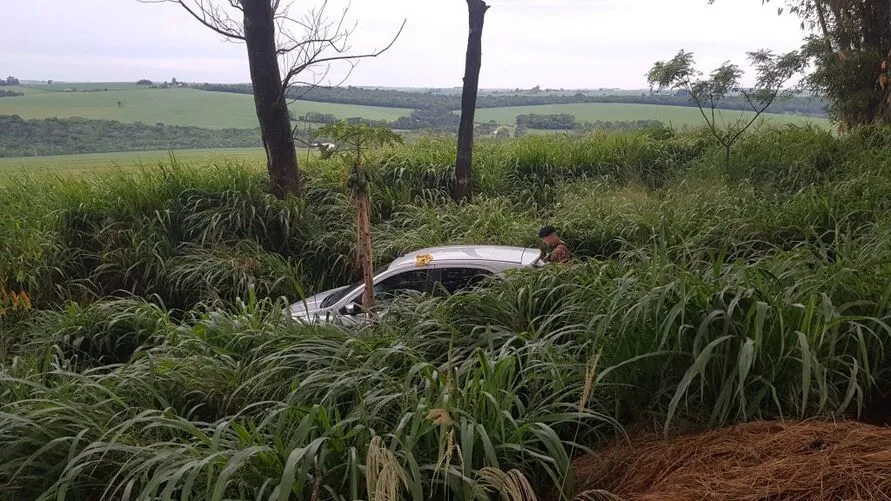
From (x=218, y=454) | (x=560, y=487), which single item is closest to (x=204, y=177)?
(x=218, y=454)

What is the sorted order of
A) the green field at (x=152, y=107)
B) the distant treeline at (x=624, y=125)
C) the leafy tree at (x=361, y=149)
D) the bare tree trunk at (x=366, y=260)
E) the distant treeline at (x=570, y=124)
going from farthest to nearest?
the green field at (x=152, y=107)
the distant treeline at (x=570, y=124)
the distant treeline at (x=624, y=125)
the bare tree trunk at (x=366, y=260)
the leafy tree at (x=361, y=149)

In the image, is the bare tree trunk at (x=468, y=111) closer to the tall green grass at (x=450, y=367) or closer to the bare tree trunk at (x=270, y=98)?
the bare tree trunk at (x=270, y=98)

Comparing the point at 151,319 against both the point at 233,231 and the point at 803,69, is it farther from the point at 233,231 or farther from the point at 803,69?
the point at 803,69

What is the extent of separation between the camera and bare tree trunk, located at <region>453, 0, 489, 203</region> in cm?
980

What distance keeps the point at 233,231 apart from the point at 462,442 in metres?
6.62

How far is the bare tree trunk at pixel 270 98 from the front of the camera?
8.74 m

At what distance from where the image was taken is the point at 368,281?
487 centimetres

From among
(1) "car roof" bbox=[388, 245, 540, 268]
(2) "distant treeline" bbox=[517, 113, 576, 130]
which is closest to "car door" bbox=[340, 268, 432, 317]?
(1) "car roof" bbox=[388, 245, 540, 268]

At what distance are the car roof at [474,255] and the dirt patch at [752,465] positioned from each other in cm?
290

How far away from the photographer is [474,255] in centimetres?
544

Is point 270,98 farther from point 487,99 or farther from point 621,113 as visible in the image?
point 621,113

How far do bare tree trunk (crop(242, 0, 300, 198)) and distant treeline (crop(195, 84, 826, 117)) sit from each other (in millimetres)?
410

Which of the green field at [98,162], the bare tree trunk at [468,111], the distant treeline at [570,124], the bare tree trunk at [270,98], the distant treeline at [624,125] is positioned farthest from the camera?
the distant treeline at [570,124]

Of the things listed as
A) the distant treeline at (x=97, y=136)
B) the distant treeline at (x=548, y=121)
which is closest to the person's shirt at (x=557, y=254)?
the distant treeline at (x=97, y=136)
